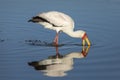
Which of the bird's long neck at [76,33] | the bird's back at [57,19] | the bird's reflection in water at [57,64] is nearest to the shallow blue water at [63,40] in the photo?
the bird's reflection in water at [57,64]

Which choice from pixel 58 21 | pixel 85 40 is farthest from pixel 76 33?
pixel 58 21

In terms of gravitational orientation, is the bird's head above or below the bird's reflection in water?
above

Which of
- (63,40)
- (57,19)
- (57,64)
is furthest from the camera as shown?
(63,40)

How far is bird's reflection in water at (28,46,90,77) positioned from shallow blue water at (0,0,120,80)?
11 centimetres

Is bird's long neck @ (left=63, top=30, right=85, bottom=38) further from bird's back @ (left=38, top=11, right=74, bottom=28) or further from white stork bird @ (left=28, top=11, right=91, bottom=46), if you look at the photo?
bird's back @ (left=38, top=11, right=74, bottom=28)

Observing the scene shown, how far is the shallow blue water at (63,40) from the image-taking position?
396 inches

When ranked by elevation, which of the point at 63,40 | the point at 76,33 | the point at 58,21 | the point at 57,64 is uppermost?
the point at 58,21

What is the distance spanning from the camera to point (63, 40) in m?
13.4

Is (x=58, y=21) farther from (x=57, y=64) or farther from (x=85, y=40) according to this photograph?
(x=57, y=64)

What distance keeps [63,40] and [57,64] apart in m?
2.72

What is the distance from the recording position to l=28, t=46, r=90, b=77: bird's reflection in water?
10.0 meters

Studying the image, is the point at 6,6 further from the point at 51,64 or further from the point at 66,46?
the point at 51,64

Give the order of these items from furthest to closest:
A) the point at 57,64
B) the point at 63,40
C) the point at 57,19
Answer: the point at 63,40
the point at 57,19
the point at 57,64

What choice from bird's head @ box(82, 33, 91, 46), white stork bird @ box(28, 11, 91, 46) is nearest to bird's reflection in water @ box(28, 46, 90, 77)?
bird's head @ box(82, 33, 91, 46)
